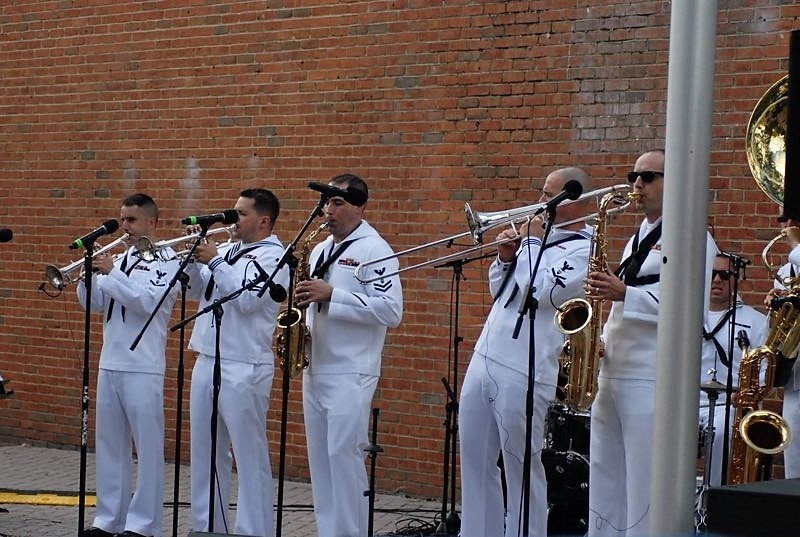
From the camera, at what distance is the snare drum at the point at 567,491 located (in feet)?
26.7

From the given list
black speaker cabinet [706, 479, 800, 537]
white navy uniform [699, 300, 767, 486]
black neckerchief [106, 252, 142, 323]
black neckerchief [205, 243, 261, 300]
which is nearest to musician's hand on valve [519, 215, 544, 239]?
white navy uniform [699, 300, 767, 486]

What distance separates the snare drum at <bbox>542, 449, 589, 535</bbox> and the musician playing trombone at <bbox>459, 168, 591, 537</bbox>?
773 millimetres

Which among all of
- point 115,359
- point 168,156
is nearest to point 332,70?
point 168,156

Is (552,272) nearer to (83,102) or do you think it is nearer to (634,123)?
(634,123)

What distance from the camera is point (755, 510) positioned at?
13.9 feet

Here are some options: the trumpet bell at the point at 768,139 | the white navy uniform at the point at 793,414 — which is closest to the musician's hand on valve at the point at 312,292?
the white navy uniform at the point at 793,414

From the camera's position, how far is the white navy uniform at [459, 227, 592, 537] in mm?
7293

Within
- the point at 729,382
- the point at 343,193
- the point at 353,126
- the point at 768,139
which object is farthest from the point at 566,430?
the point at 353,126

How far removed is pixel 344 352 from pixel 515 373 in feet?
3.57

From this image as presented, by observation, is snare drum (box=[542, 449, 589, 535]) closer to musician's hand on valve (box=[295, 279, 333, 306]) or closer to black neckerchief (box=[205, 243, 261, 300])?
musician's hand on valve (box=[295, 279, 333, 306])

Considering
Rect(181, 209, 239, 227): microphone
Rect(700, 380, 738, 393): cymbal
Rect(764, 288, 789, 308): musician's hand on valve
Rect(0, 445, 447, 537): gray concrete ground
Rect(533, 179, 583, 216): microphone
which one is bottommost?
Rect(0, 445, 447, 537): gray concrete ground

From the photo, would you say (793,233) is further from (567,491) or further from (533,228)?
(567,491)

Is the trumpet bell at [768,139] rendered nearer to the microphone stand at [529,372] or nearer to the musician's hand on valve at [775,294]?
the musician's hand on valve at [775,294]

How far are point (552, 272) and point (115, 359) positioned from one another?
313 centimetres
